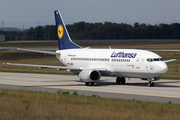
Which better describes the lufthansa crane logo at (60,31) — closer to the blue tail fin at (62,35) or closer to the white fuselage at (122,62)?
the blue tail fin at (62,35)

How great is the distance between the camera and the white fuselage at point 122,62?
109ft

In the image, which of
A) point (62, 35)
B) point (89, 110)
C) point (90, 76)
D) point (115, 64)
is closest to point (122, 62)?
point (115, 64)

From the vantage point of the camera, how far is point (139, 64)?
33.9 m

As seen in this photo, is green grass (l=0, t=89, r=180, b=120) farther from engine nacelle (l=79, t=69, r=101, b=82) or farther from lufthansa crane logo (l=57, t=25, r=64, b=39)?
lufthansa crane logo (l=57, t=25, r=64, b=39)

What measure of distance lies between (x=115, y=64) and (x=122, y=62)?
1056mm

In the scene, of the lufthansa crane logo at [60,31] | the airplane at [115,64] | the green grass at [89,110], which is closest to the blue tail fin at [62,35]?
the lufthansa crane logo at [60,31]

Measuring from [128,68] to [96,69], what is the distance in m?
4.11

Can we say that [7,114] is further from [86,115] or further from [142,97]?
[142,97]

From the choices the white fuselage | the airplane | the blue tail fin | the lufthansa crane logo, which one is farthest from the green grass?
the lufthansa crane logo

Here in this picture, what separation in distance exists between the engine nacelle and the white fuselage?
1.30 m

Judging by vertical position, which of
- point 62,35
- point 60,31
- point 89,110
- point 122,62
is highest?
point 60,31

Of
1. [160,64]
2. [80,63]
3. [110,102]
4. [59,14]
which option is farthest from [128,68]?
[59,14]

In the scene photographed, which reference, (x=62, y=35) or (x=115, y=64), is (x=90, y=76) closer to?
(x=115, y=64)

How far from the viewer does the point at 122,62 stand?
35344 mm
